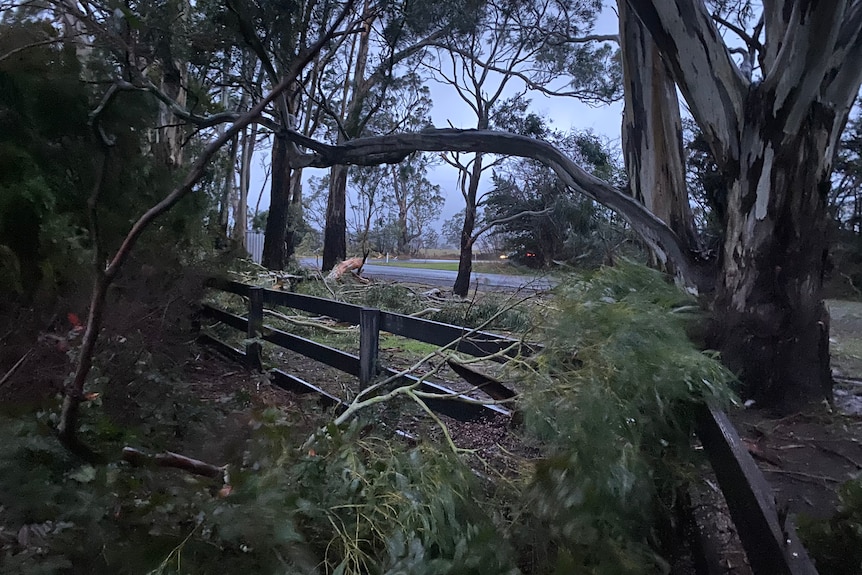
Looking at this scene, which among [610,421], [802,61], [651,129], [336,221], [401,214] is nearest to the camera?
[610,421]

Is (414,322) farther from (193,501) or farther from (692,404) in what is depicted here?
(193,501)

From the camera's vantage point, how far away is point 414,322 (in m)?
2.88

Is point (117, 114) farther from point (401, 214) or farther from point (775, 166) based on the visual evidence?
point (401, 214)

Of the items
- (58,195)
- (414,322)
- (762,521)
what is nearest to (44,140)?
(58,195)

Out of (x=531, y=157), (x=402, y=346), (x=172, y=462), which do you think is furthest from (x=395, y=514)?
(x=402, y=346)

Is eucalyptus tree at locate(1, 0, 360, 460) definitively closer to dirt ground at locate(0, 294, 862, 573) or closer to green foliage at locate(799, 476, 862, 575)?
dirt ground at locate(0, 294, 862, 573)

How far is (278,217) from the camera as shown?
10359mm

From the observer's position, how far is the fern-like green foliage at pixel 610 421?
1.23 metres

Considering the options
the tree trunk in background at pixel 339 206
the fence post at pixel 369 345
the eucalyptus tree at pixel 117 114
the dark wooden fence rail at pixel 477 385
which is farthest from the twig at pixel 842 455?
the tree trunk in background at pixel 339 206

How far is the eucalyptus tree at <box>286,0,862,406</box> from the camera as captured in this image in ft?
9.80

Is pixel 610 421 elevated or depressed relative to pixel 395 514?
elevated

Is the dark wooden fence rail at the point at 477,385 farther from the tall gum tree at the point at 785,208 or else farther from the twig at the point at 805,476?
the tall gum tree at the point at 785,208

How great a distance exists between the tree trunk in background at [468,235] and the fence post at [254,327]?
A: 4183mm

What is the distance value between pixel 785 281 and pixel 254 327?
366cm
